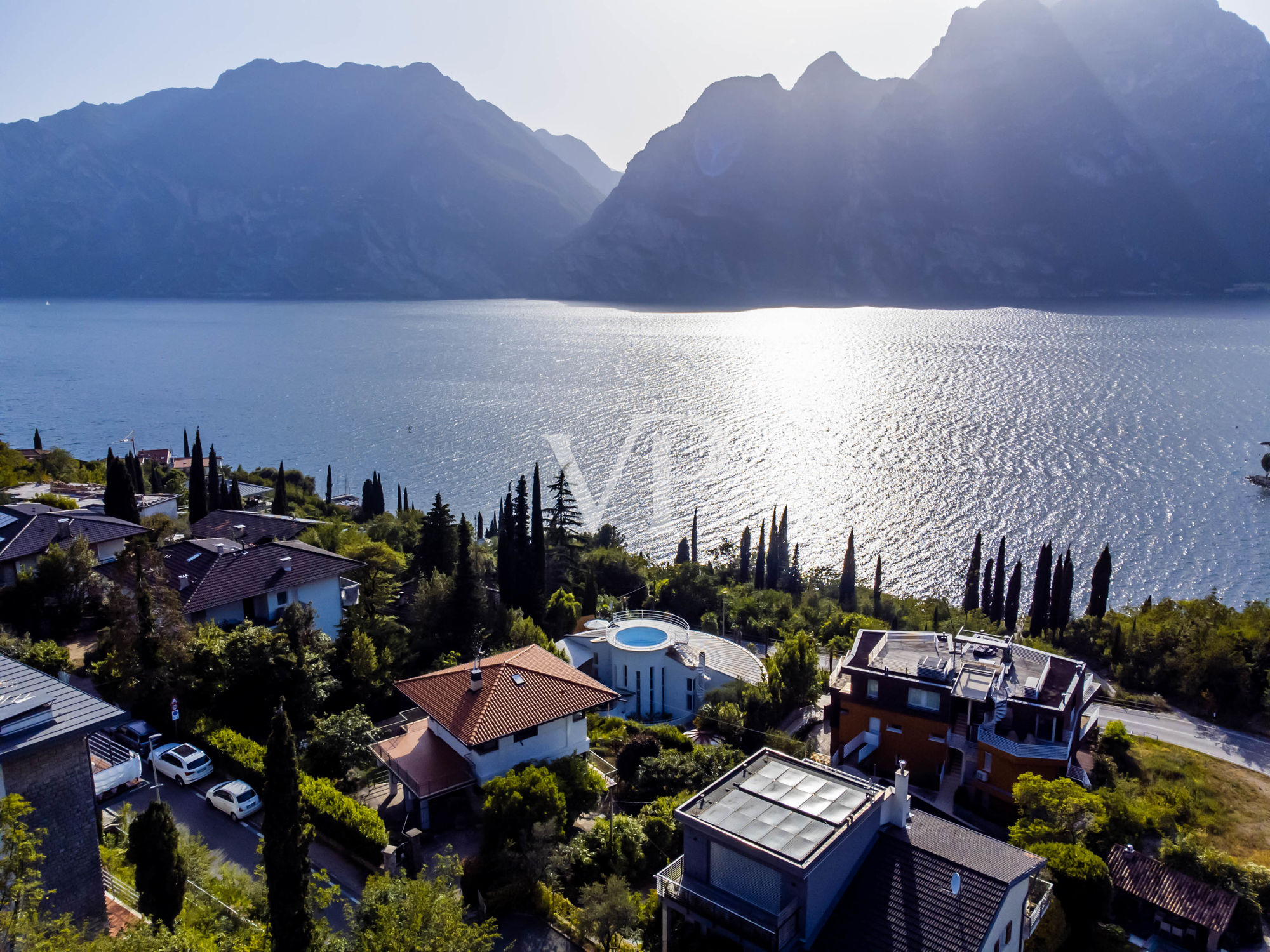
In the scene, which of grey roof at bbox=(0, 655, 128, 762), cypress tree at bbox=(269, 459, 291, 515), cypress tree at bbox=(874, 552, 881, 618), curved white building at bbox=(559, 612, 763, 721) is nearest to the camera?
grey roof at bbox=(0, 655, 128, 762)

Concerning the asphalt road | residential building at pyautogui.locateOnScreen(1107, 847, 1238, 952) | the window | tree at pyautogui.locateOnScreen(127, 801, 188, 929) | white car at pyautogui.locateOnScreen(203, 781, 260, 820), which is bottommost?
the asphalt road

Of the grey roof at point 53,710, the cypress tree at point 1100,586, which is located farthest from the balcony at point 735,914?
the cypress tree at point 1100,586

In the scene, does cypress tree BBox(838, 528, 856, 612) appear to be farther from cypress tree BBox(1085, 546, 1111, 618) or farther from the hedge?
the hedge

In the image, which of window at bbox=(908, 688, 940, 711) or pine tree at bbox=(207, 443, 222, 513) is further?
pine tree at bbox=(207, 443, 222, 513)

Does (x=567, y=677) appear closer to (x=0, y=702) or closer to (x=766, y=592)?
(x=0, y=702)

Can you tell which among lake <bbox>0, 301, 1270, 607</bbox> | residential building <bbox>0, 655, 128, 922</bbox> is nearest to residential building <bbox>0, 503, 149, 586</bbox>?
residential building <bbox>0, 655, 128, 922</bbox>

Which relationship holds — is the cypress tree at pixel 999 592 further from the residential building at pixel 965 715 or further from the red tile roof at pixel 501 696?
the red tile roof at pixel 501 696

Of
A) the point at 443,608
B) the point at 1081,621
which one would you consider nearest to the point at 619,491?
the point at 1081,621
